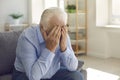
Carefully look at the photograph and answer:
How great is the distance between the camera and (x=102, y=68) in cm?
406

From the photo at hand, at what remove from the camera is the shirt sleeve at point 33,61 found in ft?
→ 4.98

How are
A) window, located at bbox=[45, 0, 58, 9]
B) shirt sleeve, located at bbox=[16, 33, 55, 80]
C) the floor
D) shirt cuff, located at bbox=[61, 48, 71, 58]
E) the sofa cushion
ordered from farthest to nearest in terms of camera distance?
window, located at bbox=[45, 0, 58, 9] → the floor → the sofa cushion → shirt cuff, located at bbox=[61, 48, 71, 58] → shirt sleeve, located at bbox=[16, 33, 55, 80]

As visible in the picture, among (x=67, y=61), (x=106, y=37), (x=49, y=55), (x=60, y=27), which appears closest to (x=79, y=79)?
(x=67, y=61)

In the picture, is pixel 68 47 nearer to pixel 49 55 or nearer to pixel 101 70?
pixel 49 55

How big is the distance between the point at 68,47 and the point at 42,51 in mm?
241

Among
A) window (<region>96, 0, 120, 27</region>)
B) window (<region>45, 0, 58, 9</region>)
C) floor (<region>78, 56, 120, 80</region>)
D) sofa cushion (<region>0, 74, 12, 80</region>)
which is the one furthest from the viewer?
window (<region>45, 0, 58, 9</region>)

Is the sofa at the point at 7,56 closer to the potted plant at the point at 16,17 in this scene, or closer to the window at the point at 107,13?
the potted plant at the point at 16,17

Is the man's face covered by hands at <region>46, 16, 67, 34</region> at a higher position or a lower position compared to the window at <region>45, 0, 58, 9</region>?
lower

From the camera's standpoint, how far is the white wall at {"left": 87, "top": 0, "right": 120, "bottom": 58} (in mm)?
4938

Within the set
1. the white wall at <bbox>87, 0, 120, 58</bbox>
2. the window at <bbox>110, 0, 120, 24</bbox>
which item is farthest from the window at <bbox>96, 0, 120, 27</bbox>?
the white wall at <bbox>87, 0, 120, 58</bbox>

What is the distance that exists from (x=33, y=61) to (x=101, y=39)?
3666 millimetres

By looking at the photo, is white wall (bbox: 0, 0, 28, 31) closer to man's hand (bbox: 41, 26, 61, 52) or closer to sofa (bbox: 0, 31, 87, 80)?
sofa (bbox: 0, 31, 87, 80)

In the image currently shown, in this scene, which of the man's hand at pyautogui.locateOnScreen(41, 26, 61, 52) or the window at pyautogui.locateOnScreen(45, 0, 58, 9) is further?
the window at pyautogui.locateOnScreen(45, 0, 58, 9)

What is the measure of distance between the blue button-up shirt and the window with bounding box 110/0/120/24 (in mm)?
3547
